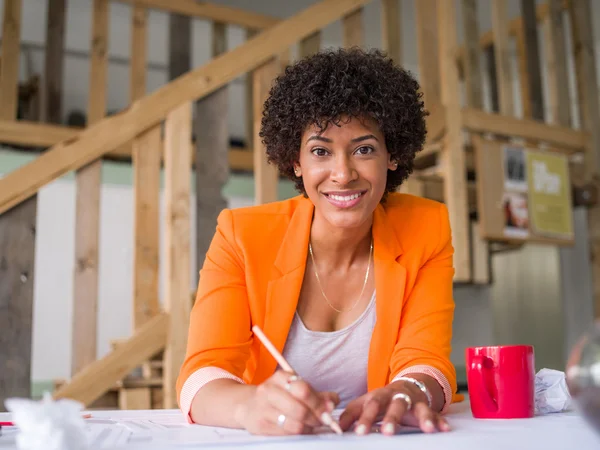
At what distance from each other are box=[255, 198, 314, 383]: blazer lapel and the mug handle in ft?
1.45

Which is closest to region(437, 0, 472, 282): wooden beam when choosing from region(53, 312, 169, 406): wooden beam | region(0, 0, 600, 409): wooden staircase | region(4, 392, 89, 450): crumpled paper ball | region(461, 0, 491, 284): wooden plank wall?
region(0, 0, 600, 409): wooden staircase

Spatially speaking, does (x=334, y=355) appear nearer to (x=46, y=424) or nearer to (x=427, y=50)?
(x=46, y=424)

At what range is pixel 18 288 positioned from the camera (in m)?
2.09

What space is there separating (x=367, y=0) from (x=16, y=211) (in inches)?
66.8

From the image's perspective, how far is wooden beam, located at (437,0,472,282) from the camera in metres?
2.94

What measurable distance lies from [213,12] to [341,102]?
3579mm

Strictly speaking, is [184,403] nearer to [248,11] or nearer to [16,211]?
[16,211]

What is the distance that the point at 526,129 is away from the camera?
339 centimetres

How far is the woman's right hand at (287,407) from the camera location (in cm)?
79

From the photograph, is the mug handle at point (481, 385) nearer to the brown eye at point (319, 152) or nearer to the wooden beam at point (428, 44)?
the brown eye at point (319, 152)

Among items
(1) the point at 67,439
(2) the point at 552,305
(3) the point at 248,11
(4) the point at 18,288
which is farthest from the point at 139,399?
(2) the point at 552,305

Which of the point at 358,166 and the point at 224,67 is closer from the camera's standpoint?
the point at 358,166

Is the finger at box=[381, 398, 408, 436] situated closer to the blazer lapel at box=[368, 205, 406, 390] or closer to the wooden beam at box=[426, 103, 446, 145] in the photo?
the blazer lapel at box=[368, 205, 406, 390]

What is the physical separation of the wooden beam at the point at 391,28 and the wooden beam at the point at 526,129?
0.43m
